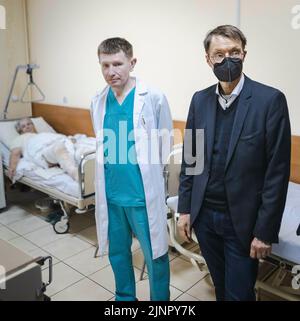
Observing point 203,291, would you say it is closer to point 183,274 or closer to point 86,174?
point 183,274

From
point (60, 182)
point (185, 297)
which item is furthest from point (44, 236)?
point (185, 297)

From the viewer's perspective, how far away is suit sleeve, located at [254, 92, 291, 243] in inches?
49.4

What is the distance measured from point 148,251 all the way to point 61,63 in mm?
2914

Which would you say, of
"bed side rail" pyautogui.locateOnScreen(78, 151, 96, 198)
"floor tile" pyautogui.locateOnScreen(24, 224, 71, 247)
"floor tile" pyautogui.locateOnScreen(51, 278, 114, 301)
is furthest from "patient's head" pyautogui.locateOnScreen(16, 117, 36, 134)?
"floor tile" pyautogui.locateOnScreen(51, 278, 114, 301)

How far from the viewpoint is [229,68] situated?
1.32 meters

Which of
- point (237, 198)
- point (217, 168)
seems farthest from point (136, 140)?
point (237, 198)

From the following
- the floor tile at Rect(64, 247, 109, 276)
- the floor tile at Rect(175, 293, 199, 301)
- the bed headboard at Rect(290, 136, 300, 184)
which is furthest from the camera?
the floor tile at Rect(64, 247, 109, 276)

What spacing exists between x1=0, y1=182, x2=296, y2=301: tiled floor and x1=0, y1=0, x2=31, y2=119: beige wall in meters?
1.52

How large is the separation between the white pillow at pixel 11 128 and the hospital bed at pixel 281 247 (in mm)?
2079

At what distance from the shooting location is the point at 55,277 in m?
2.42

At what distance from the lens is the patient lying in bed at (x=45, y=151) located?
310cm

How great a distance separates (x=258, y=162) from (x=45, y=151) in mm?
2410

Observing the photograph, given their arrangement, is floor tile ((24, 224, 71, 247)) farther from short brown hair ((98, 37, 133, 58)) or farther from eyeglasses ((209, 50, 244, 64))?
eyeglasses ((209, 50, 244, 64))

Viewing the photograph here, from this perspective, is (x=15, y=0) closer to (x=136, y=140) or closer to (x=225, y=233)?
(x=136, y=140)
